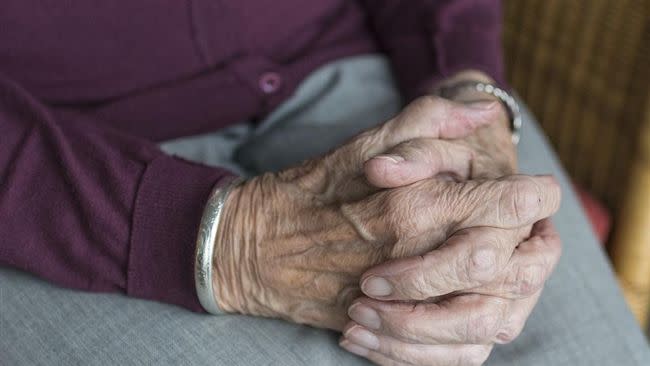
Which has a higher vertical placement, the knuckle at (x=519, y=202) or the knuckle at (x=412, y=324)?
the knuckle at (x=519, y=202)

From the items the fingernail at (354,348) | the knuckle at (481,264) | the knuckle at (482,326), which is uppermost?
the knuckle at (481,264)

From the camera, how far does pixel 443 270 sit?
675 millimetres

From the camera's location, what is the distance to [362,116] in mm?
1002

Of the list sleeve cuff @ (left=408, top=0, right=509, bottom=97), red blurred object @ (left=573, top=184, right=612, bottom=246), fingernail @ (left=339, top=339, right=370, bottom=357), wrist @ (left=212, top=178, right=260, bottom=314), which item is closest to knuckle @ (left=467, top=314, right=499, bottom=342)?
fingernail @ (left=339, top=339, right=370, bottom=357)

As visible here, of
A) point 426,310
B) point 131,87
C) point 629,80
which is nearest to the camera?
point 426,310

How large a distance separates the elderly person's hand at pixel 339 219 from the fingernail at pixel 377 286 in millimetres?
30

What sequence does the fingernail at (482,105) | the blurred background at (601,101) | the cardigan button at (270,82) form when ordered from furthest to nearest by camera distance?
the blurred background at (601,101) < the cardigan button at (270,82) < the fingernail at (482,105)

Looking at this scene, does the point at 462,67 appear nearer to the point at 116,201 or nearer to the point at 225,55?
the point at 225,55

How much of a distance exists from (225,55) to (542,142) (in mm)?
435

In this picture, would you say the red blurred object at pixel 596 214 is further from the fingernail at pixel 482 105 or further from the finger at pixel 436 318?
the finger at pixel 436 318

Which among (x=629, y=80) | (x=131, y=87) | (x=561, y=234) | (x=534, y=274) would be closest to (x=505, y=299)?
(x=534, y=274)

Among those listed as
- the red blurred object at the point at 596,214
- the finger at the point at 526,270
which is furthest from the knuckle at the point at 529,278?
the red blurred object at the point at 596,214

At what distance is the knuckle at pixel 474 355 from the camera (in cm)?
73

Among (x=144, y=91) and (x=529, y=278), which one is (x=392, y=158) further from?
(x=144, y=91)
